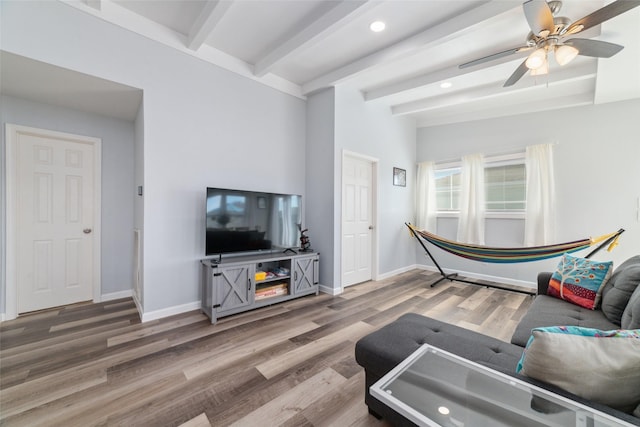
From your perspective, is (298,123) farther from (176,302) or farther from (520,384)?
(520,384)

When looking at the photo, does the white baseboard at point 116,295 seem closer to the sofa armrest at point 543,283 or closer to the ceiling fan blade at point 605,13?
the sofa armrest at point 543,283

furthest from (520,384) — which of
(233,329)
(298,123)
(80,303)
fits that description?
(80,303)

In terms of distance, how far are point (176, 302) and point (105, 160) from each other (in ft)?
6.68

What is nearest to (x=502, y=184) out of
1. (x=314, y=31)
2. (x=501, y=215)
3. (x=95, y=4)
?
(x=501, y=215)

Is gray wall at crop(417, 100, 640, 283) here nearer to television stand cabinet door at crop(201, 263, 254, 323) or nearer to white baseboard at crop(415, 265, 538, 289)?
white baseboard at crop(415, 265, 538, 289)

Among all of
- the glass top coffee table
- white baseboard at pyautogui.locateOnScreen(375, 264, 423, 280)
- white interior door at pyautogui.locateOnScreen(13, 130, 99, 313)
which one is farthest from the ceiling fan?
white interior door at pyautogui.locateOnScreen(13, 130, 99, 313)

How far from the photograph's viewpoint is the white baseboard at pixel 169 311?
101 inches

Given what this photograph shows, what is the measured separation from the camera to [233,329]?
244 cm

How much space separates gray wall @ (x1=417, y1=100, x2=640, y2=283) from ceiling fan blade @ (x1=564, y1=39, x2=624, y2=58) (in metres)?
2.21

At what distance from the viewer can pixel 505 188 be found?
4.20m

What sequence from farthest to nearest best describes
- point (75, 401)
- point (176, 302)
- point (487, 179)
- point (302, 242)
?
point (487, 179)
point (302, 242)
point (176, 302)
point (75, 401)

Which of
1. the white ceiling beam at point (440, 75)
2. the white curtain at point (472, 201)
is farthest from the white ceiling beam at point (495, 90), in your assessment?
the white curtain at point (472, 201)

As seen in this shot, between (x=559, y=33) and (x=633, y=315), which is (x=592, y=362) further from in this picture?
(x=559, y=33)

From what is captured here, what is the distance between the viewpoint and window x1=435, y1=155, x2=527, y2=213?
160 inches
